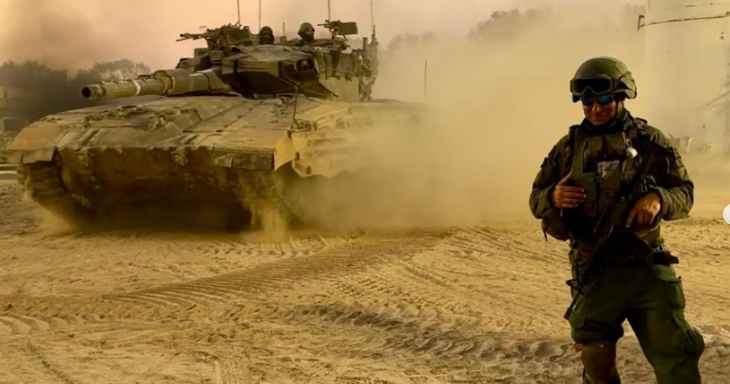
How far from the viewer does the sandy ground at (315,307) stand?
5.05 m

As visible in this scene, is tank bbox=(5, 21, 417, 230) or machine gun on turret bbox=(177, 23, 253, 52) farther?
machine gun on turret bbox=(177, 23, 253, 52)

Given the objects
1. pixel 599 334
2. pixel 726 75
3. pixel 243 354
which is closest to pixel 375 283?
pixel 243 354

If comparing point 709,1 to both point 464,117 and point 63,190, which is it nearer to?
point 464,117

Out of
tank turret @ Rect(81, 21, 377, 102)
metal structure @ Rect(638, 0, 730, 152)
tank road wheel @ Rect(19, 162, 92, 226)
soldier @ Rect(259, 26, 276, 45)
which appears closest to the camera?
tank road wheel @ Rect(19, 162, 92, 226)

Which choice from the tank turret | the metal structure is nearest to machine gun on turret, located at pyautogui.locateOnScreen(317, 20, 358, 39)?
the tank turret

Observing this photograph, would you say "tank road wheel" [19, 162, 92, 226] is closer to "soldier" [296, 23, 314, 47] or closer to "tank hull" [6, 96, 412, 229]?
"tank hull" [6, 96, 412, 229]

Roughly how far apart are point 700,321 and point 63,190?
8024 mm

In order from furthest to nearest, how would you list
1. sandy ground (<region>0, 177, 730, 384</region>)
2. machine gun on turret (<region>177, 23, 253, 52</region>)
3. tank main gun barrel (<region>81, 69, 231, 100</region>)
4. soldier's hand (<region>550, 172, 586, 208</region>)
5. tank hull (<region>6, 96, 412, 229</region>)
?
machine gun on turret (<region>177, 23, 253, 52</region>)
tank main gun barrel (<region>81, 69, 231, 100</region>)
tank hull (<region>6, 96, 412, 229</region>)
sandy ground (<region>0, 177, 730, 384</region>)
soldier's hand (<region>550, 172, 586, 208</region>)

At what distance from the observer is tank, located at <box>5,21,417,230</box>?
32.7ft

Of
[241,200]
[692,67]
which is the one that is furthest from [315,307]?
[692,67]

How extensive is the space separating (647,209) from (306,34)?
405 inches

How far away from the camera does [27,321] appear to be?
6539mm

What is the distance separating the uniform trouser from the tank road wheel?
28.5 feet

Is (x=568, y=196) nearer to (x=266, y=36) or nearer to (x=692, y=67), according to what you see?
(x=266, y=36)
